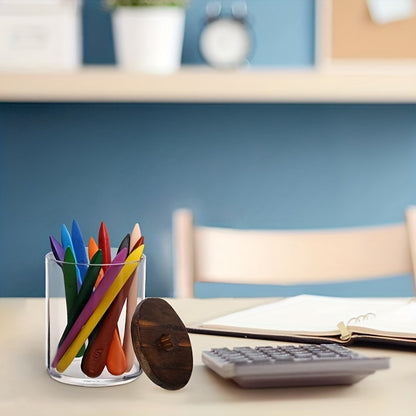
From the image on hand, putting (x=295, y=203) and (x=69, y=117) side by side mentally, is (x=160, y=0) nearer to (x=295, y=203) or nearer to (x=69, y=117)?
(x=69, y=117)

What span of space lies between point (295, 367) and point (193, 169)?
61.0 inches

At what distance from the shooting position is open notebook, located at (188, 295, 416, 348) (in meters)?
0.86

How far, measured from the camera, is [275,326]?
0.92 meters

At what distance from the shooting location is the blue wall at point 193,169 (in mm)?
2174

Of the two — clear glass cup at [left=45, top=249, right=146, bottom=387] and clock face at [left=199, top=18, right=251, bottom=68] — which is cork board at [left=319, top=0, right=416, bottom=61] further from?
clear glass cup at [left=45, top=249, right=146, bottom=387]

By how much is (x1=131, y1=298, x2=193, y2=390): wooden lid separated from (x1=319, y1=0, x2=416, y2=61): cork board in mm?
1522

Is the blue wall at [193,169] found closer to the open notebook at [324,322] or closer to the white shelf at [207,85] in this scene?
the white shelf at [207,85]

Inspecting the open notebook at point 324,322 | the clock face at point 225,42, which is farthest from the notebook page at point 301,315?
the clock face at point 225,42

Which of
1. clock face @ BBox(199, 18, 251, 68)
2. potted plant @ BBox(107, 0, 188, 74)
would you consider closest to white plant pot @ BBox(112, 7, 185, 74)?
potted plant @ BBox(107, 0, 188, 74)

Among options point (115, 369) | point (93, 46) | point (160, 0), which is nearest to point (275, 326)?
point (115, 369)

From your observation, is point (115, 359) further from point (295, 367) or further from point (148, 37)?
point (148, 37)

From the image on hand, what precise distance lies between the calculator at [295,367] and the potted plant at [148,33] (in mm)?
1331

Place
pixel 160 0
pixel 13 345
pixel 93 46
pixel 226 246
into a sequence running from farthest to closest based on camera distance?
pixel 93 46
pixel 160 0
pixel 226 246
pixel 13 345

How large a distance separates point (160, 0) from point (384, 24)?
1.94ft
